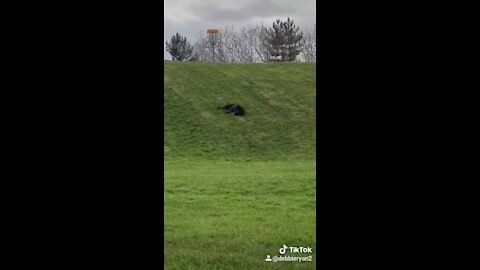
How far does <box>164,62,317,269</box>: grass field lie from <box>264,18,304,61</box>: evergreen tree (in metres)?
0.26

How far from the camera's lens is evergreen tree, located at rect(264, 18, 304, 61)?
5.05 meters

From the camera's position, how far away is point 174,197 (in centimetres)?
495

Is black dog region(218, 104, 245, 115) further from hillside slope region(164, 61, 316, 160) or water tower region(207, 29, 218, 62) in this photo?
water tower region(207, 29, 218, 62)

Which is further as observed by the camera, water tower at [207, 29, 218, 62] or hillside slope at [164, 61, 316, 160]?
hillside slope at [164, 61, 316, 160]

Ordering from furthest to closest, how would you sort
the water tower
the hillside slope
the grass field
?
the hillside slope
the water tower
the grass field

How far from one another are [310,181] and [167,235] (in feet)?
5.65

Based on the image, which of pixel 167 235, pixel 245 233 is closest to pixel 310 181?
pixel 245 233

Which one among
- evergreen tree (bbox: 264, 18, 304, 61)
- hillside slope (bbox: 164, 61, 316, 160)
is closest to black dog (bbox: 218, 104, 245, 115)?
hillside slope (bbox: 164, 61, 316, 160)

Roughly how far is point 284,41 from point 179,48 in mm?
1285

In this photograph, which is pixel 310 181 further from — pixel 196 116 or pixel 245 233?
pixel 196 116

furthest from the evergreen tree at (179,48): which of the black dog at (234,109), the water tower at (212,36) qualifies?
the black dog at (234,109)
